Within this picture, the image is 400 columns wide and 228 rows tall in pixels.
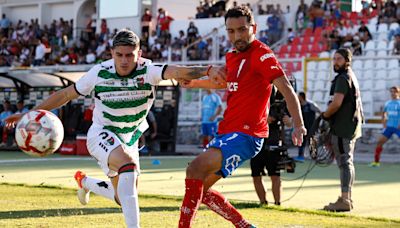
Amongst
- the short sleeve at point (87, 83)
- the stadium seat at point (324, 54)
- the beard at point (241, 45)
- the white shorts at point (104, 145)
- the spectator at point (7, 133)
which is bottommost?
the spectator at point (7, 133)

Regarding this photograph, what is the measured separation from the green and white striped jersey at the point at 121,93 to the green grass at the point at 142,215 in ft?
4.29

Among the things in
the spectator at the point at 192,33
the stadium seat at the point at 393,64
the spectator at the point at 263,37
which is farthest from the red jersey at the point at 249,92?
the spectator at the point at 192,33

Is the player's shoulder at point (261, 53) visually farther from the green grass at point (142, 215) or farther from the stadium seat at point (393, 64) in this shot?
the stadium seat at point (393, 64)

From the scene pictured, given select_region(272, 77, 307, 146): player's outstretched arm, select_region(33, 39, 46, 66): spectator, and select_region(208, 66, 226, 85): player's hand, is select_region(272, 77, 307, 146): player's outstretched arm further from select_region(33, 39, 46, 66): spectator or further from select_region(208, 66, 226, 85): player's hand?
select_region(33, 39, 46, 66): spectator

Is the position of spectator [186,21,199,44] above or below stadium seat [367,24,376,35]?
below

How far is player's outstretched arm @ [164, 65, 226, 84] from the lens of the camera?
7.34 m

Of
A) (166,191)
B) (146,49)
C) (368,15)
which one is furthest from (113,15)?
(166,191)

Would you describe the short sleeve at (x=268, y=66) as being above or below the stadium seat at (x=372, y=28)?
below

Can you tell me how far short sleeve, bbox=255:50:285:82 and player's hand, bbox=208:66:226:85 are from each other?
1.04ft

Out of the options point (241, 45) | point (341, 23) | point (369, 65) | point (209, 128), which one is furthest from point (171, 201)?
point (341, 23)

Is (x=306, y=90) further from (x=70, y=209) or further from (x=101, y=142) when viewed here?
(x=101, y=142)

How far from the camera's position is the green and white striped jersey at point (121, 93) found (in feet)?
25.5

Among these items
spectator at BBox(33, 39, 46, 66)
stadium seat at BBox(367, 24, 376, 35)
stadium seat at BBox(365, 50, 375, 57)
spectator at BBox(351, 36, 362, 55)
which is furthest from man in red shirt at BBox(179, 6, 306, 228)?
spectator at BBox(33, 39, 46, 66)

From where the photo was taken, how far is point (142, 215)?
956 cm
